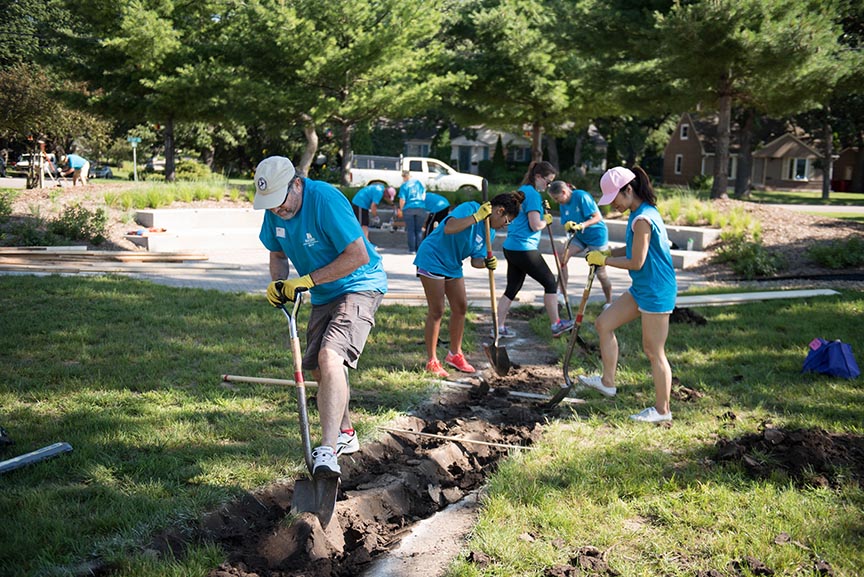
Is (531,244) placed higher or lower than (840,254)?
higher

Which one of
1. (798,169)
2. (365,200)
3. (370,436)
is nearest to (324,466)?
(370,436)

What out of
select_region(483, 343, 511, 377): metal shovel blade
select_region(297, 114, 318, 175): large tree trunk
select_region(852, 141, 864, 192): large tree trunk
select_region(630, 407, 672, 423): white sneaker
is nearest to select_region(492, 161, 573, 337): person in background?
select_region(483, 343, 511, 377): metal shovel blade

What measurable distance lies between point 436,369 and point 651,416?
2.22 m

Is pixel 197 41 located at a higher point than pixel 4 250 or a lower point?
higher

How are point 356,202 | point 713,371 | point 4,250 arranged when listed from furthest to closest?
1. point 4,250
2. point 356,202
3. point 713,371

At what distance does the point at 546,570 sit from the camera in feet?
12.8

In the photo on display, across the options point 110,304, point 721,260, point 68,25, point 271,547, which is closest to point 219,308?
point 110,304

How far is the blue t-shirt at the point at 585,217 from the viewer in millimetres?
10375

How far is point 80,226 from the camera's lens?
51.5 ft

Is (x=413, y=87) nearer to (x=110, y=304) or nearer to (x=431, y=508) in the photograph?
(x=110, y=304)

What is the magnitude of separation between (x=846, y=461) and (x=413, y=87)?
79.8 feet

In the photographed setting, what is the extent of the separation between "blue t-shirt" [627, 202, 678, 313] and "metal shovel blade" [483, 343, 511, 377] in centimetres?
199

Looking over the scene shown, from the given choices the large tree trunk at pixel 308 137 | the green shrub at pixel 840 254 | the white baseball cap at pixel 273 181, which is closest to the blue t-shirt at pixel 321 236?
the white baseball cap at pixel 273 181

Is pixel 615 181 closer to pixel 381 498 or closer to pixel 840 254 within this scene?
pixel 381 498
